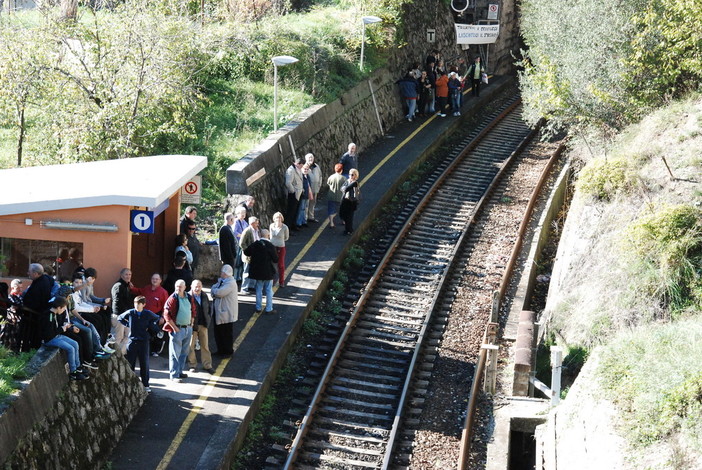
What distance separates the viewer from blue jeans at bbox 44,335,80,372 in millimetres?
11578

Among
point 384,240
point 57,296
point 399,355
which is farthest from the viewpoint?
point 384,240

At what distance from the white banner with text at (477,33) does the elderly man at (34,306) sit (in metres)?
25.2

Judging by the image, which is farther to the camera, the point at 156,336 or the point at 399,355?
the point at 399,355

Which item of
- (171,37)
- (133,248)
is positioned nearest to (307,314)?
(133,248)

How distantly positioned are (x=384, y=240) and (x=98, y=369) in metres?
9.22

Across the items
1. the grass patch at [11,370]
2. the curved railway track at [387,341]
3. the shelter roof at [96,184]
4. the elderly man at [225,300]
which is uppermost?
the shelter roof at [96,184]

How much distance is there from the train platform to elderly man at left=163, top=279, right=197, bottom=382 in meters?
0.29

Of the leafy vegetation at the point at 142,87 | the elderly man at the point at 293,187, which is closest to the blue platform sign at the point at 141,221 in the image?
the elderly man at the point at 293,187

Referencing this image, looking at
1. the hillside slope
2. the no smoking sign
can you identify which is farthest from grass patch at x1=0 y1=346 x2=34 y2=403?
the no smoking sign

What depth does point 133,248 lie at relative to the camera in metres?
16.7

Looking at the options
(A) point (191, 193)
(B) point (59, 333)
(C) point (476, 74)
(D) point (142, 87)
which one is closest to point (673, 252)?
(A) point (191, 193)

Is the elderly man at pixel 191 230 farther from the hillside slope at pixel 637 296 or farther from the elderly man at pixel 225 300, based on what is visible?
the hillside slope at pixel 637 296

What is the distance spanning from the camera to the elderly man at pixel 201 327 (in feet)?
46.6

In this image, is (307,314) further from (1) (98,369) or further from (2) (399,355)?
(1) (98,369)
